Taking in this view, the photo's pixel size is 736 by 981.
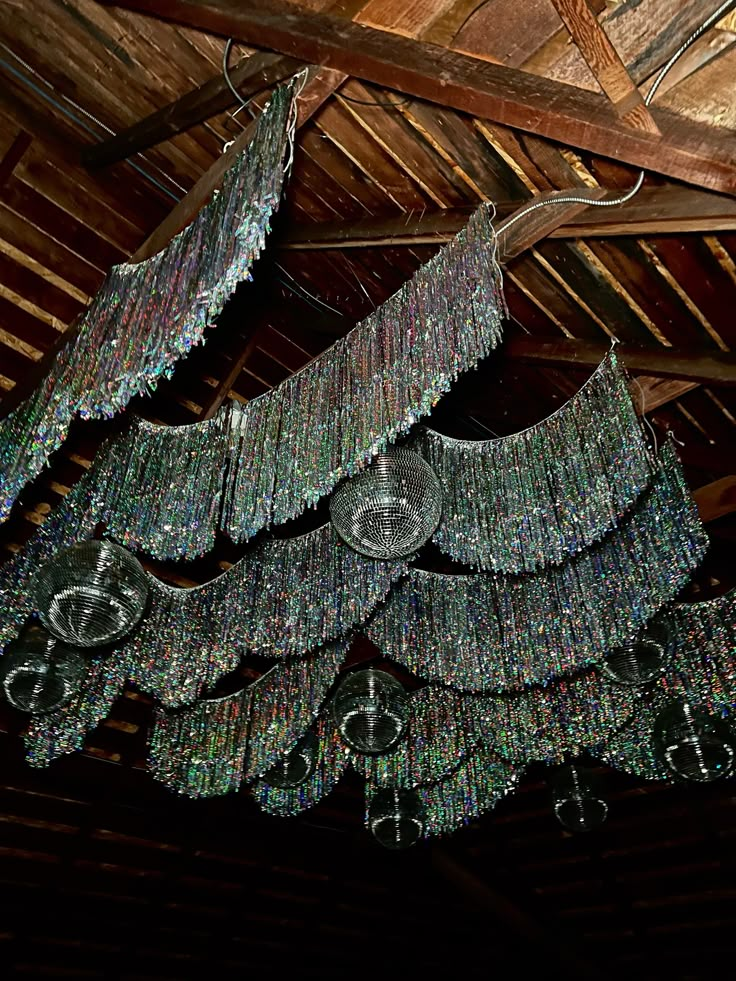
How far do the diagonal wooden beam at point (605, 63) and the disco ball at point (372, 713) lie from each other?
2.80 metres

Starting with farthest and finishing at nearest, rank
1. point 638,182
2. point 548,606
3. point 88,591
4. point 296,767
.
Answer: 1. point 296,767
2. point 548,606
3. point 88,591
4. point 638,182

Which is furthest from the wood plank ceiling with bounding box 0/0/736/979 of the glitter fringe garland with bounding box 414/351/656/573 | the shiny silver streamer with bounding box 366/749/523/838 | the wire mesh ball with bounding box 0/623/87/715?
the shiny silver streamer with bounding box 366/749/523/838

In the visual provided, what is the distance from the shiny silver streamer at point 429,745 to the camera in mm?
4395

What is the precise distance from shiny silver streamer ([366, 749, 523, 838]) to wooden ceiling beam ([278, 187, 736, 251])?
3.19 m

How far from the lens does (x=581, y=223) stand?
266 centimetres

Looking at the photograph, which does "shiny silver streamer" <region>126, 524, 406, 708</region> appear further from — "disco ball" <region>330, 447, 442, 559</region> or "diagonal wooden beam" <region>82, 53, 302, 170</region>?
"diagonal wooden beam" <region>82, 53, 302, 170</region>

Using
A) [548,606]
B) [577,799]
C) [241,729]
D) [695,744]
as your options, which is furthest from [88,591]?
[577,799]

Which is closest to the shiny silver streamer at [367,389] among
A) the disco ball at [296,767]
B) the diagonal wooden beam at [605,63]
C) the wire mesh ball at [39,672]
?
the diagonal wooden beam at [605,63]

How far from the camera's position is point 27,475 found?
2.38 metres

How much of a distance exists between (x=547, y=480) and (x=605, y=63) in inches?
62.8

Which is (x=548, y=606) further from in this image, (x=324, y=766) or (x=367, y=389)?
(x=324, y=766)

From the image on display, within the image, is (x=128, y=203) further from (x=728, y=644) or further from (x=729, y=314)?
(x=728, y=644)

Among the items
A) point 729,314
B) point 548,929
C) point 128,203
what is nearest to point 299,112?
point 128,203

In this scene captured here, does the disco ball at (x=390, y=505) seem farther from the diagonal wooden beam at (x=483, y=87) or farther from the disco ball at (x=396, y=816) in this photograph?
the disco ball at (x=396, y=816)
